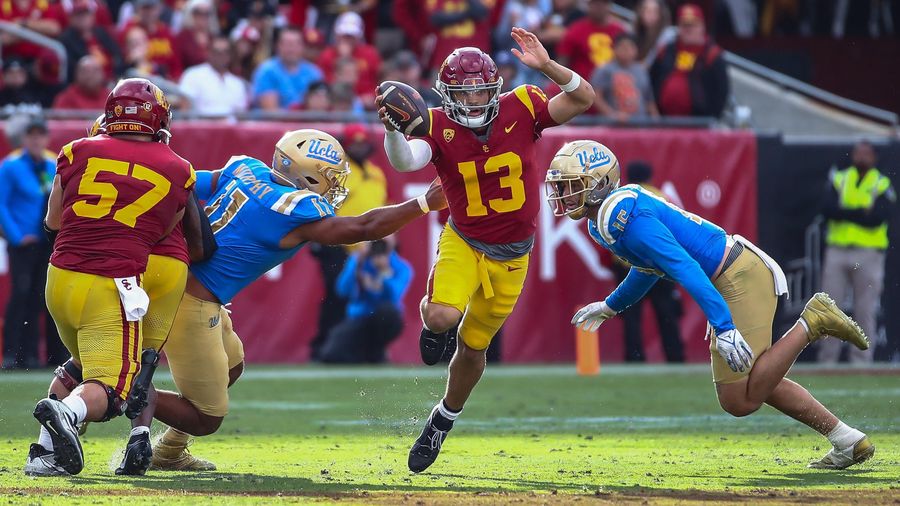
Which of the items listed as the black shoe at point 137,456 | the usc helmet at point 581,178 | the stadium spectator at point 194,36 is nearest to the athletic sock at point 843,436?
the usc helmet at point 581,178

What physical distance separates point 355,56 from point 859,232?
528 cm

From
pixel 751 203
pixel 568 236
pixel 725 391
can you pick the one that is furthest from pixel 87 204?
pixel 751 203

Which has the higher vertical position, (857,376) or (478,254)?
(478,254)

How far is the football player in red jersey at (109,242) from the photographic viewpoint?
6.09 metres

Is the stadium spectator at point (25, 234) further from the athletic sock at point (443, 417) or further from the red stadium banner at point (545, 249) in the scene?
the athletic sock at point (443, 417)

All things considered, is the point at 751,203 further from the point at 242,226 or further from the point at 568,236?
the point at 242,226

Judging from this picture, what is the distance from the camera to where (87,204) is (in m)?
6.12

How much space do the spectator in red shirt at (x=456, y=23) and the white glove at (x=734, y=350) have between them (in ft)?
27.5

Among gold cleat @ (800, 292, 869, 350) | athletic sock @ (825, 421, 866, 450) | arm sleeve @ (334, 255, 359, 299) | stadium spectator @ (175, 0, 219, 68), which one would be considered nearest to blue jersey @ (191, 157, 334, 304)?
gold cleat @ (800, 292, 869, 350)

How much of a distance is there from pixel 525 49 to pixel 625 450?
84.5 inches

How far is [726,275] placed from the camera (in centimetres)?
681

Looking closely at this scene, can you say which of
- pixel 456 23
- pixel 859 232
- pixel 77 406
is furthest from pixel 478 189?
pixel 456 23

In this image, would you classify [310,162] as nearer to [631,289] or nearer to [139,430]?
[139,430]

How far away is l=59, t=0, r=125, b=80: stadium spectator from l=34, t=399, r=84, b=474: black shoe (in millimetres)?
8478
